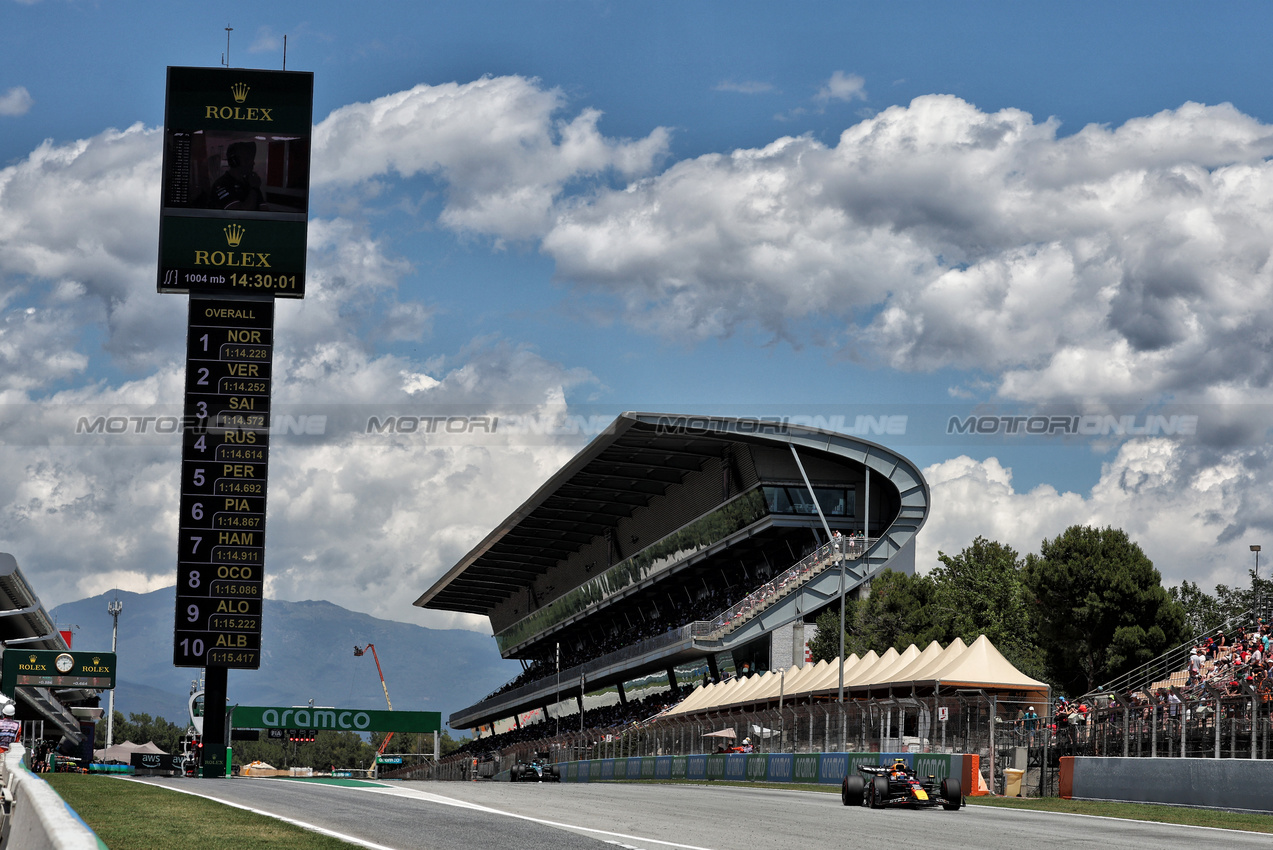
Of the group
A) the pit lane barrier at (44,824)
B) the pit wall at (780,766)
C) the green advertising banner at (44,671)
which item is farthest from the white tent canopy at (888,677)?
the green advertising banner at (44,671)

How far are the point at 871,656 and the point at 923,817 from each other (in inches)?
1040

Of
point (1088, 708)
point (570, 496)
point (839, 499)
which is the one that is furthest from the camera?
point (570, 496)

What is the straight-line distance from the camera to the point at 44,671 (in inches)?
2694

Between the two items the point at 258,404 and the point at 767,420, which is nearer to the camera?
the point at 258,404

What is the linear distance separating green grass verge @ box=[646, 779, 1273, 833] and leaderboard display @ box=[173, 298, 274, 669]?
26.3m

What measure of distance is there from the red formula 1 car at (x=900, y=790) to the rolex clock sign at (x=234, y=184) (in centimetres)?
2840

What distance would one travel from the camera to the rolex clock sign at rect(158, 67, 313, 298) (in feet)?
146

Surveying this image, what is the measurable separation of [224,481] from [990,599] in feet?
170

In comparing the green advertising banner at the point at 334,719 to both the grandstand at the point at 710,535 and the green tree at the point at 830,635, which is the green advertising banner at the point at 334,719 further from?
the green tree at the point at 830,635

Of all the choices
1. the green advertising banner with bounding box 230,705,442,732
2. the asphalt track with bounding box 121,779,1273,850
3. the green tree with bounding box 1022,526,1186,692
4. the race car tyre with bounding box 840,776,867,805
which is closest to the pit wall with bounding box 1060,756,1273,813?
the asphalt track with bounding box 121,779,1273,850

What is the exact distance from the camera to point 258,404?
4428 cm

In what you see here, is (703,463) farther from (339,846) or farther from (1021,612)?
(339,846)

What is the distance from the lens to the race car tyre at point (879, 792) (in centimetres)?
2230

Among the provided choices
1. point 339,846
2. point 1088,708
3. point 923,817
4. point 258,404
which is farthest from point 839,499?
point 339,846
